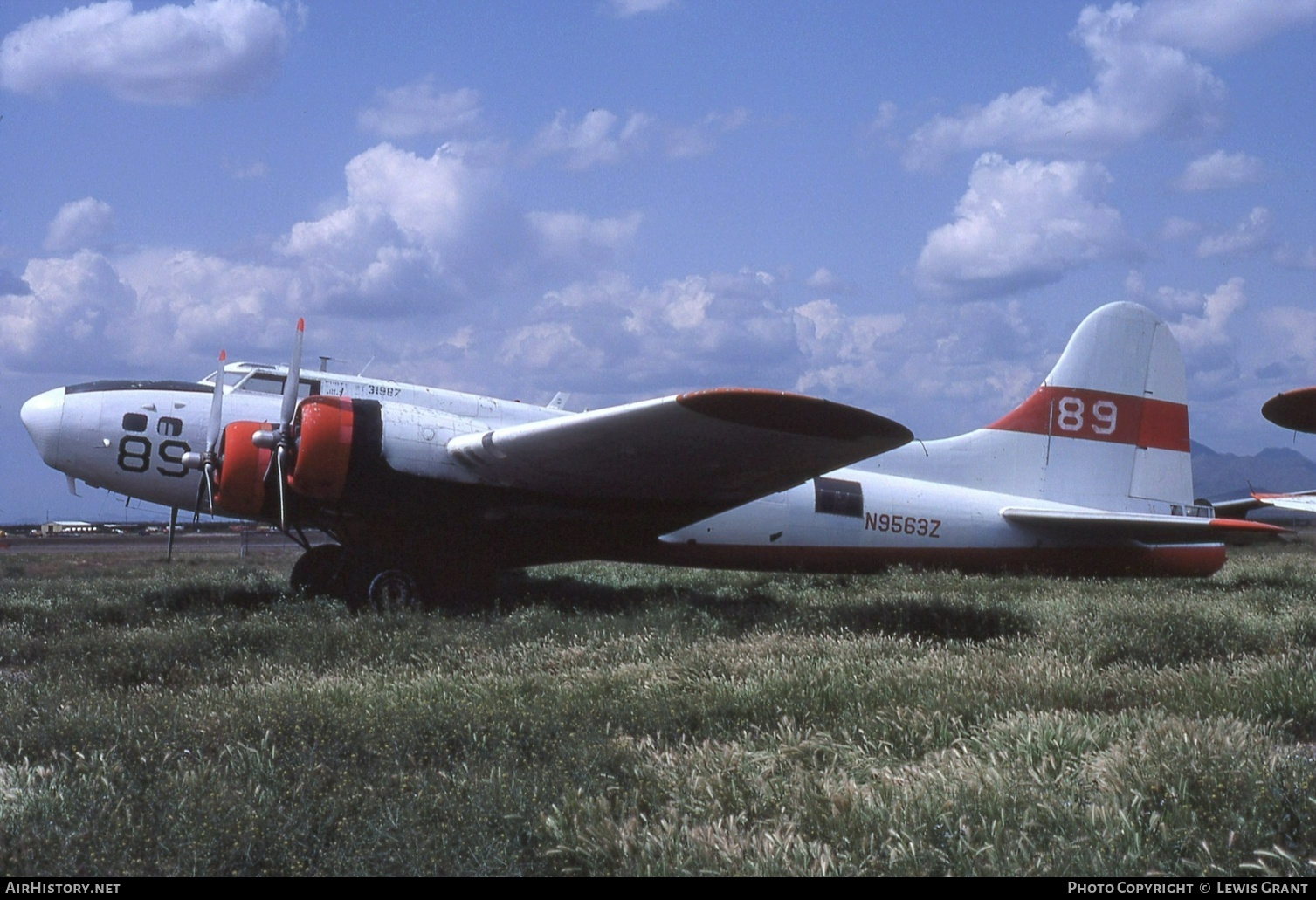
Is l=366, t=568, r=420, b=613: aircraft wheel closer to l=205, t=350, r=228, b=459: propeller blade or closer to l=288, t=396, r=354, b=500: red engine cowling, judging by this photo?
l=288, t=396, r=354, b=500: red engine cowling

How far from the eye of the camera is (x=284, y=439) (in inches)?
405

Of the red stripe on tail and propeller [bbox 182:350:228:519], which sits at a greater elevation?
the red stripe on tail

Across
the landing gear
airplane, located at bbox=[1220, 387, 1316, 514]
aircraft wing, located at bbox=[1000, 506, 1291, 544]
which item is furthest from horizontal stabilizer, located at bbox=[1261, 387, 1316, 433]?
aircraft wing, located at bbox=[1000, 506, 1291, 544]

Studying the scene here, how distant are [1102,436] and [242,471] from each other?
11.3 metres

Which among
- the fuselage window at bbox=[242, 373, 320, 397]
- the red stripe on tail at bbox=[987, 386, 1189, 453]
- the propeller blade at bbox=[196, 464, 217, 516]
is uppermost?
the red stripe on tail at bbox=[987, 386, 1189, 453]

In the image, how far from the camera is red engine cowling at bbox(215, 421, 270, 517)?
34.3ft

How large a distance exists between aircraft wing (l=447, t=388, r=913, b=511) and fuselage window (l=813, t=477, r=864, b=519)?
155 cm

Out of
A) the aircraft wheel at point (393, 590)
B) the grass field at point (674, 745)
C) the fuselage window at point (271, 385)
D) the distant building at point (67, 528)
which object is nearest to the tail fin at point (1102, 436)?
the grass field at point (674, 745)

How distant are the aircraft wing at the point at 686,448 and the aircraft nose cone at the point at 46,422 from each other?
16.0ft

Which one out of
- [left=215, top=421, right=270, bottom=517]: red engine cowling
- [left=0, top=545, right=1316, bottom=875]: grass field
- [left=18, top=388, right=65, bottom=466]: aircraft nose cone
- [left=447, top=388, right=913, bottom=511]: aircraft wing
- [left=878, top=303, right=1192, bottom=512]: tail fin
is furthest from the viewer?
[left=878, top=303, right=1192, bottom=512]: tail fin

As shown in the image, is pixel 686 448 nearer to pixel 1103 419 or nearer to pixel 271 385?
pixel 271 385

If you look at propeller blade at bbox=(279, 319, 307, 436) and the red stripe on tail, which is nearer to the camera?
propeller blade at bbox=(279, 319, 307, 436)

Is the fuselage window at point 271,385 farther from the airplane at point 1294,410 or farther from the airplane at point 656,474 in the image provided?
the airplane at point 1294,410

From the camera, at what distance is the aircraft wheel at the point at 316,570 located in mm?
11828
